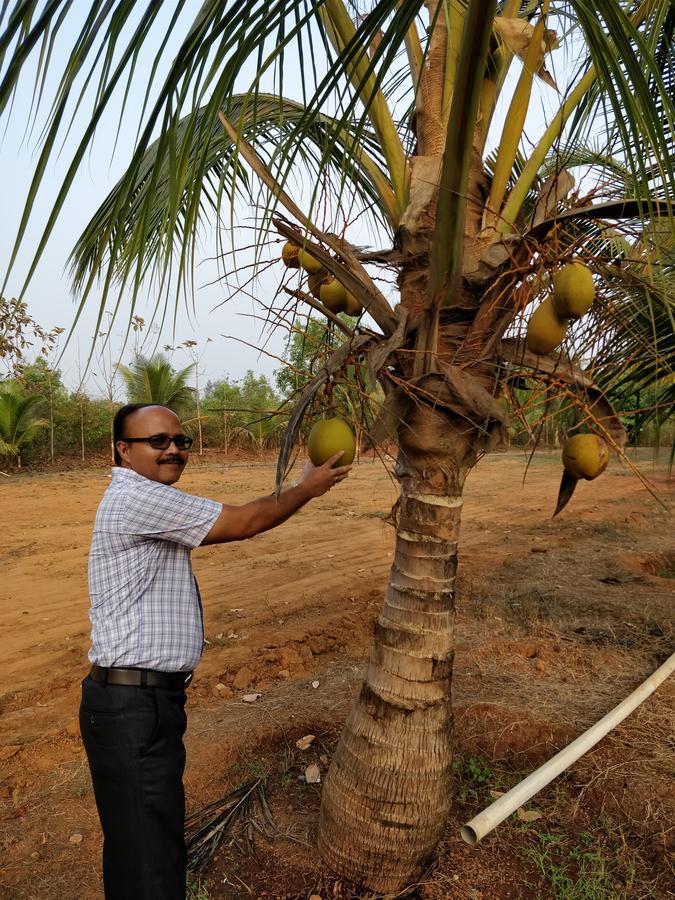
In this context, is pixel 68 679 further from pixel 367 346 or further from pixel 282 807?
pixel 367 346

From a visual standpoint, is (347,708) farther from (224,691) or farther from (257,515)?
(257,515)

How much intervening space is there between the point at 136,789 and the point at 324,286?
1725 mm

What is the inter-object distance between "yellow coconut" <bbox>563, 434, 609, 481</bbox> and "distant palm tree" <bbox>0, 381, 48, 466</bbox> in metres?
17.1

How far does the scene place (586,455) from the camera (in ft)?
6.20

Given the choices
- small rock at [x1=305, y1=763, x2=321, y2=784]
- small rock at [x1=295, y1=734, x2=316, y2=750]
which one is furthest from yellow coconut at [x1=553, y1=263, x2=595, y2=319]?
small rock at [x1=295, y1=734, x2=316, y2=750]

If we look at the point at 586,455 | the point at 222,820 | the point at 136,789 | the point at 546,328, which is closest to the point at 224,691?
the point at 222,820

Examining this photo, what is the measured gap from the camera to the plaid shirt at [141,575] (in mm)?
1963

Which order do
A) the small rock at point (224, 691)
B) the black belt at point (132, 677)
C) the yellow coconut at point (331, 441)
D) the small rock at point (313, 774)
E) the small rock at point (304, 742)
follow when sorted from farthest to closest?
the small rock at point (224, 691) < the small rock at point (304, 742) < the small rock at point (313, 774) < the black belt at point (132, 677) < the yellow coconut at point (331, 441)

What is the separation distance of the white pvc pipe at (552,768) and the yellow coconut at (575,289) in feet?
4.78

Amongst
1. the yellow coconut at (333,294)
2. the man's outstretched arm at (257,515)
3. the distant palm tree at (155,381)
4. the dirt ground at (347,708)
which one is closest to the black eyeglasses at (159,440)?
the man's outstretched arm at (257,515)

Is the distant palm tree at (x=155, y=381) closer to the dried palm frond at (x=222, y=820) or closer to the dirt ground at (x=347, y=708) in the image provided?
the dirt ground at (x=347, y=708)

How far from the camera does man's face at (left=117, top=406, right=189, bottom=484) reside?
2.10 metres

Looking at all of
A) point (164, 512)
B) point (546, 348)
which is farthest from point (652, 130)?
point (164, 512)

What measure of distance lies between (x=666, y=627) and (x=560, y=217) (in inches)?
144
